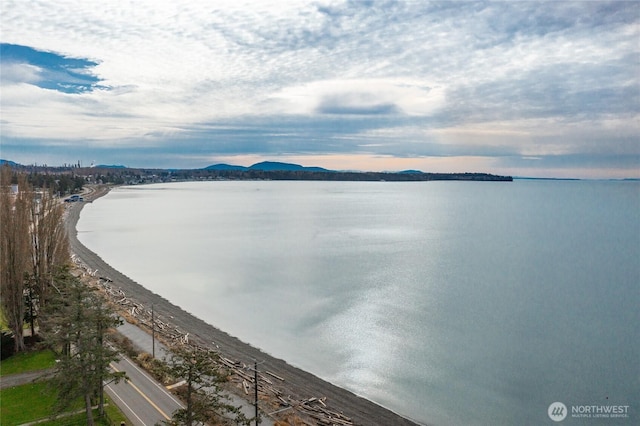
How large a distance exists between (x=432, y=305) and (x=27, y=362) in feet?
73.1

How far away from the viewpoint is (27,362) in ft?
59.0

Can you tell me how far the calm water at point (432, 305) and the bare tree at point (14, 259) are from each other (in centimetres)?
1024

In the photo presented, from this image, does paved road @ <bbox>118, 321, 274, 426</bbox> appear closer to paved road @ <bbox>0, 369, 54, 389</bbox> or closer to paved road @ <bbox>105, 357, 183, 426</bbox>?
paved road @ <bbox>105, 357, 183, 426</bbox>

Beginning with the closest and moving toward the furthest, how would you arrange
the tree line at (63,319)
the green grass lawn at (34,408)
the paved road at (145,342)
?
1. the tree line at (63,319)
2. the green grass lawn at (34,408)
3. the paved road at (145,342)

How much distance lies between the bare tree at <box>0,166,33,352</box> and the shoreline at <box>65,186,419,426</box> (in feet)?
25.9

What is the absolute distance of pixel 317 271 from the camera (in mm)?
37562

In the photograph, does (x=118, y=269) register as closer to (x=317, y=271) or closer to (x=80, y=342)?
(x=317, y=271)

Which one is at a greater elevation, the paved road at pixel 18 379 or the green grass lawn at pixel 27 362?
the green grass lawn at pixel 27 362

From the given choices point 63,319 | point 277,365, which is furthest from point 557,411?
point 63,319

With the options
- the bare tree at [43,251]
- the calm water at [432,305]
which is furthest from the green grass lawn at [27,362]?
the calm water at [432,305]

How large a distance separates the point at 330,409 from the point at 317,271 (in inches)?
854

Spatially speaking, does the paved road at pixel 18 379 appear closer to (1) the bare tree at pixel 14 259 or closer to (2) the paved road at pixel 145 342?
(1) the bare tree at pixel 14 259

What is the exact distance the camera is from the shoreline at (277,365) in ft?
52.3

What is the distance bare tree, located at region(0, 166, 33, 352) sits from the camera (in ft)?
62.6
